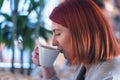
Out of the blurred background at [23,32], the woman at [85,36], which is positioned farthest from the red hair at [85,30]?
the blurred background at [23,32]

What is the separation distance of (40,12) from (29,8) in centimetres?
11

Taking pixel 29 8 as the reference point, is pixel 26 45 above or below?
below

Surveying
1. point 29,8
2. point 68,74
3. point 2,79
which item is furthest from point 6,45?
point 2,79

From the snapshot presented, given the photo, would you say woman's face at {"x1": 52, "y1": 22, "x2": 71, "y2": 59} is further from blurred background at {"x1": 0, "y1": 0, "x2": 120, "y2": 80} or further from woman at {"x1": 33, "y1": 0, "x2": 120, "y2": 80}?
blurred background at {"x1": 0, "y1": 0, "x2": 120, "y2": 80}

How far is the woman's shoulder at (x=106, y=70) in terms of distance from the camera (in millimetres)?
852

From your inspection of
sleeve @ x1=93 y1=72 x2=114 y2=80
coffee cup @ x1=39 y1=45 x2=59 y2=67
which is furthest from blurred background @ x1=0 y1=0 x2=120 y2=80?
sleeve @ x1=93 y1=72 x2=114 y2=80

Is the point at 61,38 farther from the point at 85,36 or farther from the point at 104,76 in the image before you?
the point at 104,76

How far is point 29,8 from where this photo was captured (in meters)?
2.25

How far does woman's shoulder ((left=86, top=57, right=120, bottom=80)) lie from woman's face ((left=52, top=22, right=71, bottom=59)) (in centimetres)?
10

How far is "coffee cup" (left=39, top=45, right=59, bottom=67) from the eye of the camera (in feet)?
3.15

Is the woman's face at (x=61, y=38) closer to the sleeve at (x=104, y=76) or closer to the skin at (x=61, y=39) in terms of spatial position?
the skin at (x=61, y=39)

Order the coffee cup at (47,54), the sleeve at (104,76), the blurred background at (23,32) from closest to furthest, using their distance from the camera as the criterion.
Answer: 1. the sleeve at (104,76)
2. the coffee cup at (47,54)
3. the blurred background at (23,32)

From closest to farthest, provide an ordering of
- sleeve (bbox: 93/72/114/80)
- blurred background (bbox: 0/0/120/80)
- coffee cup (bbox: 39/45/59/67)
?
1. sleeve (bbox: 93/72/114/80)
2. coffee cup (bbox: 39/45/59/67)
3. blurred background (bbox: 0/0/120/80)

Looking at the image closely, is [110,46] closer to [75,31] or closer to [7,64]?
[75,31]
